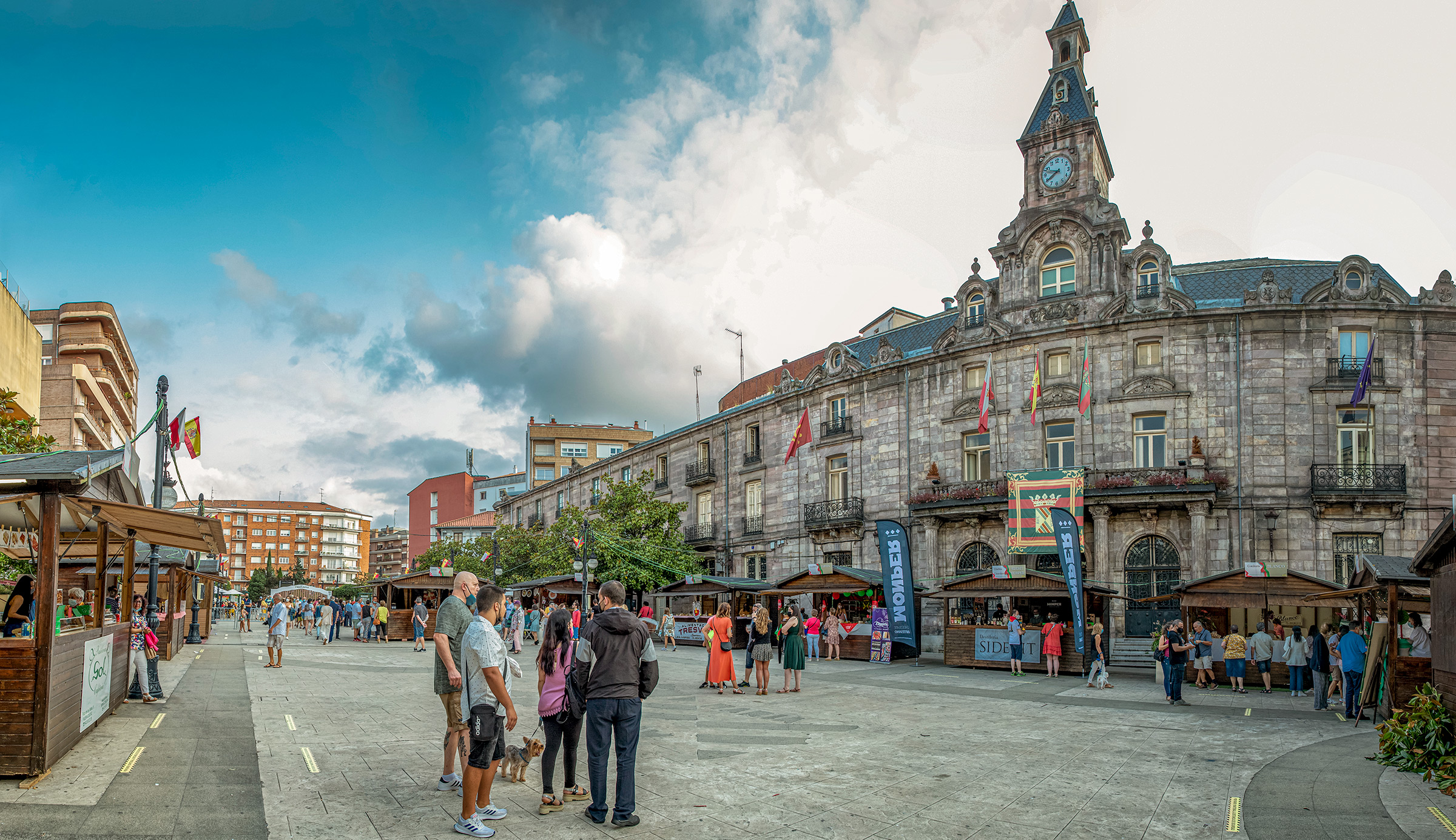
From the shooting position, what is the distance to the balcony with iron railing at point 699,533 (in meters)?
44.0

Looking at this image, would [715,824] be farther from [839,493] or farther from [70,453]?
[839,493]

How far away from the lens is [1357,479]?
2675 centimetres

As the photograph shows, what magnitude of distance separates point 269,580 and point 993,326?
112613 millimetres

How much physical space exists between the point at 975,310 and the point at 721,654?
65.9 ft

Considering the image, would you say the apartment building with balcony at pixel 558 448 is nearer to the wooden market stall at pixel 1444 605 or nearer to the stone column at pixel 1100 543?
the stone column at pixel 1100 543

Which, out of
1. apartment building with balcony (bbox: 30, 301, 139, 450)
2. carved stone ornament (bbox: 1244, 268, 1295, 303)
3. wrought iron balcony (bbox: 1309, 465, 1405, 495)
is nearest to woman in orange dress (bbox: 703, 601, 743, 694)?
wrought iron balcony (bbox: 1309, 465, 1405, 495)

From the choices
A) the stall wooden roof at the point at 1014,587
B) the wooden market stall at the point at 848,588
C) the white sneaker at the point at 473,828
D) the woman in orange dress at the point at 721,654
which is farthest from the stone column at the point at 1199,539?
the white sneaker at the point at 473,828

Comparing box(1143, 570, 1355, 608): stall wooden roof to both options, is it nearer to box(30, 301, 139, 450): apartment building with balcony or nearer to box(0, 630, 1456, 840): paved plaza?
box(0, 630, 1456, 840): paved plaza

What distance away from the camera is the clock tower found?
30203mm

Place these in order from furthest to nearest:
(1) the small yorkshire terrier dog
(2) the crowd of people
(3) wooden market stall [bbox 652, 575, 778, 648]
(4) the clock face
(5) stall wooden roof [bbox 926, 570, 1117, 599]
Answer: (4) the clock face → (3) wooden market stall [bbox 652, 575, 778, 648] → (5) stall wooden roof [bbox 926, 570, 1117, 599] → (2) the crowd of people → (1) the small yorkshire terrier dog

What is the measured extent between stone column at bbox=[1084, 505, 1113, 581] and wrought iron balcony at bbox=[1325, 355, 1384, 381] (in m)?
7.19

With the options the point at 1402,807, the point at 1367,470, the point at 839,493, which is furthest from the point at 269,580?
the point at 1402,807

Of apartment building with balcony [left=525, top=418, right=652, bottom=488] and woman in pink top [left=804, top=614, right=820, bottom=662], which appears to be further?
apartment building with balcony [left=525, top=418, right=652, bottom=488]

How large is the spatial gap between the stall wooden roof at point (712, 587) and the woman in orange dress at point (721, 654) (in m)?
12.6
